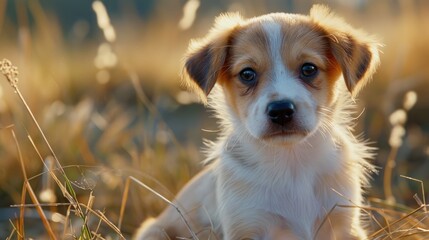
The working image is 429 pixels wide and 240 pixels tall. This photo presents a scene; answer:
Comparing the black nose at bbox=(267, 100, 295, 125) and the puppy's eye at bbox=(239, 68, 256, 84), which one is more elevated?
the puppy's eye at bbox=(239, 68, 256, 84)

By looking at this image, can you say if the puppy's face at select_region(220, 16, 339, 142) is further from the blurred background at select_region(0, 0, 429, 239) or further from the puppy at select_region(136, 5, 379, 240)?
the blurred background at select_region(0, 0, 429, 239)

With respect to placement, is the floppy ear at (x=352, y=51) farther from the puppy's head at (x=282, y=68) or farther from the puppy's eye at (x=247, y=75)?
the puppy's eye at (x=247, y=75)

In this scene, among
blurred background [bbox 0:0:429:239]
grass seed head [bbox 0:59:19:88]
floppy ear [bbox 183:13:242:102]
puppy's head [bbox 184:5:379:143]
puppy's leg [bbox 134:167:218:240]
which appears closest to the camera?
grass seed head [bbox 0:59:19:88]

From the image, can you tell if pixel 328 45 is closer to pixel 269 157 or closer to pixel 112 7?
pixel 269 157

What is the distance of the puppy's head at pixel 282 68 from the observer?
14.1 ft

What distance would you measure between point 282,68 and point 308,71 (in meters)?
0.17

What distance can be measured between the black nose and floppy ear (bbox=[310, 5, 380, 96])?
1.68ft

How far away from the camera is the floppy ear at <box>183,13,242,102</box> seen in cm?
472

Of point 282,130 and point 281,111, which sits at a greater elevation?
point 281,111

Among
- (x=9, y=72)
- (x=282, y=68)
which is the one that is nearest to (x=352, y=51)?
(x=282, y=68)

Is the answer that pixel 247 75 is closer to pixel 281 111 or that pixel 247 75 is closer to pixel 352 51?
pixel 281 111

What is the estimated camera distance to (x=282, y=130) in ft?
14.1

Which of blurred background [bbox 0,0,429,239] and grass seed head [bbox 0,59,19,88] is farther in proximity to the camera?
blurred background [bbox 0,0,429,239]

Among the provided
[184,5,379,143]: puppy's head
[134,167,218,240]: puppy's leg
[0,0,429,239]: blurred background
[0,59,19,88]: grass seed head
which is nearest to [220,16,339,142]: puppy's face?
[184,5,379,143]: puppy's head
